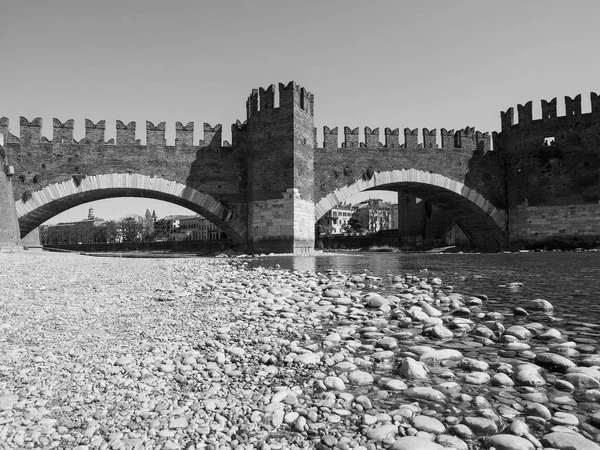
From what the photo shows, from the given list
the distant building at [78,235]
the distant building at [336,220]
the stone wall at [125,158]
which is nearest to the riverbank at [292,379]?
the stone wall at [125,158]

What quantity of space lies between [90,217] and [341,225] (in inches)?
4233

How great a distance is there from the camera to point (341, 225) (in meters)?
112

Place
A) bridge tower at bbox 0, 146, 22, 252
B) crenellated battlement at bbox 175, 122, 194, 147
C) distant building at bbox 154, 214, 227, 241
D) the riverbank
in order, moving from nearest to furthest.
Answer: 1. the riverbank
2. bridge tower at bbox 0, 146, 22, 252
3. crenellated battlement at bbox 175, 122, 194, 147
4. distant building at bbox 154, 214, 227, 241

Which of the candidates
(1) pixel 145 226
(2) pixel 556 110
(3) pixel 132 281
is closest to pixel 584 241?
(2) pixel 556 110

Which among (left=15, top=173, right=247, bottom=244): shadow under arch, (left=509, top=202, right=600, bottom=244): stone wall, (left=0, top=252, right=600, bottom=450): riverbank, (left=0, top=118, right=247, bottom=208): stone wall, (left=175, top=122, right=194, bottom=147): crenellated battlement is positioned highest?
(left=175, top=122, right=194, bottom=147): crenellated battlement

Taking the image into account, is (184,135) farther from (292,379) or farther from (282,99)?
(292,379)

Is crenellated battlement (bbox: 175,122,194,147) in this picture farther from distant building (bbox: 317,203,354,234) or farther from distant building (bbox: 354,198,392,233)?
distant building (bbox: 354,198,392,233)

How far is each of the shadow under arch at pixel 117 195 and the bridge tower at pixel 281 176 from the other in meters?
1.62

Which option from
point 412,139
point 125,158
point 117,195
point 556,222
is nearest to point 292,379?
point 125,158

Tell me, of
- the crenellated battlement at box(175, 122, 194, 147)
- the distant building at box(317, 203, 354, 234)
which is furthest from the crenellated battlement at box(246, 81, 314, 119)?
the distant building at box(317, 203, 354, 234)

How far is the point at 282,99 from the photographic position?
72.1 feet

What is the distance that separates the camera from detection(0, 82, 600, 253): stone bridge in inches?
838

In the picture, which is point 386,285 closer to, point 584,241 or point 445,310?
point 445,310

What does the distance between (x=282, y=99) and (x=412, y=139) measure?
29.8 ft
